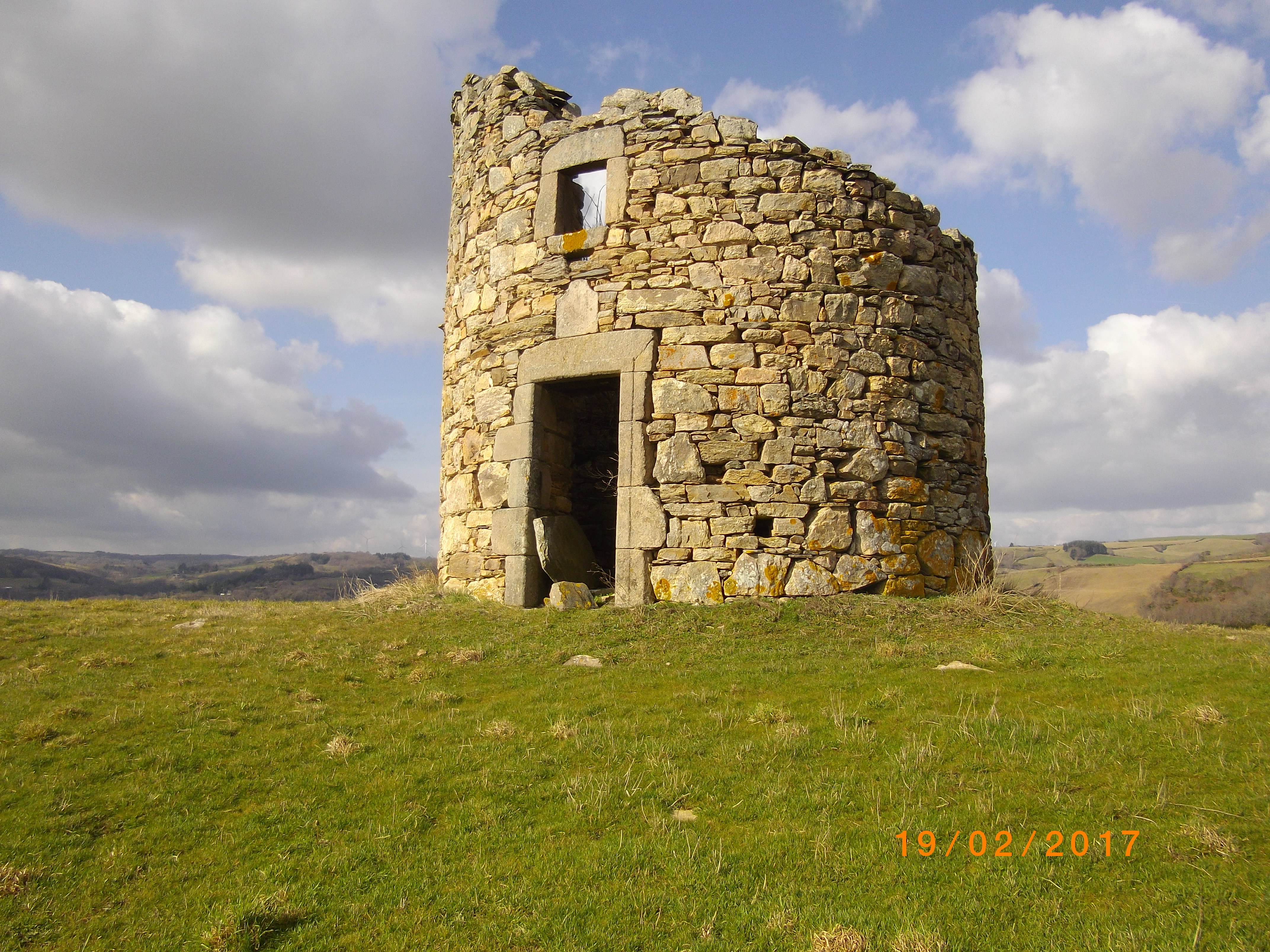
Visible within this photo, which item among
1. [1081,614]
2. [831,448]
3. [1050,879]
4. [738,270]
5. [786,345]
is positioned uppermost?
[738,270]

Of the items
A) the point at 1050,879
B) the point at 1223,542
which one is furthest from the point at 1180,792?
the point at 1223,542

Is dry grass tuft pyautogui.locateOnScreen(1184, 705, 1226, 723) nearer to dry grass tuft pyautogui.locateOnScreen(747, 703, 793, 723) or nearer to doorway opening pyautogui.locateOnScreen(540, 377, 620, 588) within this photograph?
dry grass tuft pyautogui.locateOnScreen(747, 703, 793, 723)

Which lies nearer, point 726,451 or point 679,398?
point 726,451

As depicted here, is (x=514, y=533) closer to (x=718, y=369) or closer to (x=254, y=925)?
(x=718, y=369)

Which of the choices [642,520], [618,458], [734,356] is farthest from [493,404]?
[734,356]

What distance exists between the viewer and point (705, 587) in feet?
26.0

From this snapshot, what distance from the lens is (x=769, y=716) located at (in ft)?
16.0

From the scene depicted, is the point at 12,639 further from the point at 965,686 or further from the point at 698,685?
the point at 965,686

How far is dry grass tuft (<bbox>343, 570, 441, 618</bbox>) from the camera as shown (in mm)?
9078

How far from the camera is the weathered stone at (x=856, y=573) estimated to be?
26.2 feet

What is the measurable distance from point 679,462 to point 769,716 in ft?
12.1

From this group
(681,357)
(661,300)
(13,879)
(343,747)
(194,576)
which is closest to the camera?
(13,879)

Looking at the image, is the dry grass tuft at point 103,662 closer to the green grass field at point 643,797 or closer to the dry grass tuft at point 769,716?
the green grass field at point 643,797

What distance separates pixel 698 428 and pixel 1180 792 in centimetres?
528
